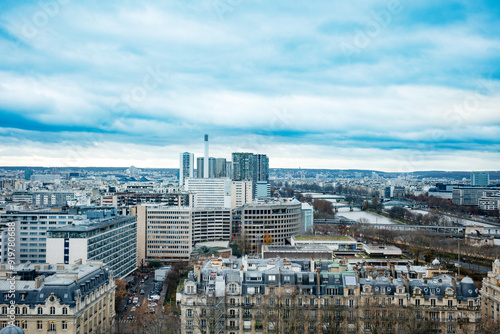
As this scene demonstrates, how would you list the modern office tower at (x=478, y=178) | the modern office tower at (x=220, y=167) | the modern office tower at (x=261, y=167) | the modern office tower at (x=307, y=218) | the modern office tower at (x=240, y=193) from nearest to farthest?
the modern office tower at (x=307, y=218)
the modern office tower at (x=240, y=193)
the modern office tower at (x=261, y=167)
the modern office tower at (x=478, y=178)
the modern office tower at (x=220, y=167)

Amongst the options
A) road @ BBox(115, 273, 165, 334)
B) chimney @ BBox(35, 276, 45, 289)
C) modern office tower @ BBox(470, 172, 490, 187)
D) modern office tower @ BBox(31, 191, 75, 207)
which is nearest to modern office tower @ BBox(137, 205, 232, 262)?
road @ BBox(115, 273, 165, 334)

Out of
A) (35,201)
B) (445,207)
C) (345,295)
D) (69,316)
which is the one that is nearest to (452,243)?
(345,295)

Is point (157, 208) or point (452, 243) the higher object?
point (157, 208)

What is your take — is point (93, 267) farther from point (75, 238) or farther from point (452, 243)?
point (452, 243)

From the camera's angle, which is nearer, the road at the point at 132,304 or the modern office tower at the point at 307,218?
the road at the point at 132,304

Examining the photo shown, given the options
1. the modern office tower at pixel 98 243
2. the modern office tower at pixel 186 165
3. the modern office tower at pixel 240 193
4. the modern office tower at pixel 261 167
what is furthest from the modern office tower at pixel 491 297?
the modern office tower at pixel 186 165

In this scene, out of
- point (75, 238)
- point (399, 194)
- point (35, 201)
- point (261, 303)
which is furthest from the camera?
point (399, 194)

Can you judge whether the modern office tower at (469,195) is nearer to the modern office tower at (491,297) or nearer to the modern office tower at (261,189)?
the modern office tower at (261,189)
